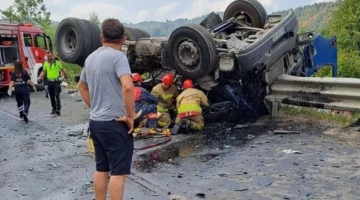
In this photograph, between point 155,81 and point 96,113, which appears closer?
point 96,113

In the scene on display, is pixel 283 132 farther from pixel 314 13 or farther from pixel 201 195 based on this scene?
pixel 314 13

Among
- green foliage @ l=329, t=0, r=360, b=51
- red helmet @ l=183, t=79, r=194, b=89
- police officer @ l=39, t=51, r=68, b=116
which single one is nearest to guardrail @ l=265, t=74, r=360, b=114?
red helmet @ l=183, t=79, r=194, b=89

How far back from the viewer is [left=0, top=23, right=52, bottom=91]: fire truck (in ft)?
49.6

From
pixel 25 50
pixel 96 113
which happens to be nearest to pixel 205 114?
pixel 96 113

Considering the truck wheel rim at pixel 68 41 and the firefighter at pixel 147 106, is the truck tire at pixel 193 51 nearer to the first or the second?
the firefighter at pixel 147 106

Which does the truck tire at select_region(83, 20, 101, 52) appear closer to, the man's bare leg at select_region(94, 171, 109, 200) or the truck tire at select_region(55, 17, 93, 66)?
the truck tire at select_region(55, 17, 93, 66)

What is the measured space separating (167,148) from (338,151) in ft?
6.89

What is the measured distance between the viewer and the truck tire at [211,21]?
838cm

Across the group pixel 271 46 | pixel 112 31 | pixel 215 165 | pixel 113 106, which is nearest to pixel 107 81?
pixel 113 106

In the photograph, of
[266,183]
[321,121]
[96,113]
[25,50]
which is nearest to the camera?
[96,113]

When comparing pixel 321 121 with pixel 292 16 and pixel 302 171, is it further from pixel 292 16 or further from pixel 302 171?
pixel 302 171

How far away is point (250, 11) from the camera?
8.32 m

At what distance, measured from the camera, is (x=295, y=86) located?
712 centimetres

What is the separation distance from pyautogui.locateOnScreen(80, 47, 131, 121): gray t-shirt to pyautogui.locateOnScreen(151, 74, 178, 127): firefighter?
4040 millimetres
